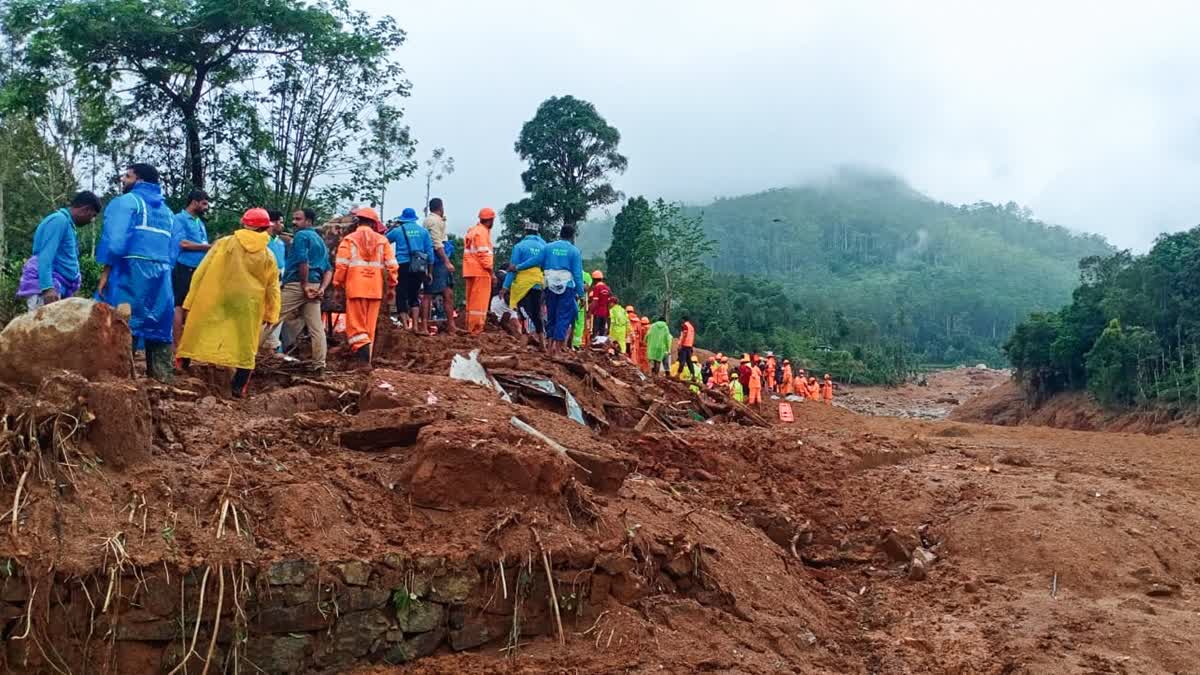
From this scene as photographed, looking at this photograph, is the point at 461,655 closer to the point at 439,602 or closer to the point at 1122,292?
the point at 439,602

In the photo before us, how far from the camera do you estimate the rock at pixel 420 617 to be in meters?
4.50

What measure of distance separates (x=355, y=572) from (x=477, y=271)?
6383 mm

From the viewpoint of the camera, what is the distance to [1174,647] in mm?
6109

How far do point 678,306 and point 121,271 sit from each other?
33280 mm

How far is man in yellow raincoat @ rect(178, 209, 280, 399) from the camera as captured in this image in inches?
254

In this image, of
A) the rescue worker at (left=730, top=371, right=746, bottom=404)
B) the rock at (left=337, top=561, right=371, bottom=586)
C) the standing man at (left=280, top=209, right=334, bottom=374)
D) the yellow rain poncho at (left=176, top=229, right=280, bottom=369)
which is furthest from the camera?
the rescue worker at (left=730, top=371, right=746, bottom=404)

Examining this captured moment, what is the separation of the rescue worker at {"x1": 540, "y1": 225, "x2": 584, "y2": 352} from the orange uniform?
570mm

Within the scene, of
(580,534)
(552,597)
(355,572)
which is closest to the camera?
(355,572)

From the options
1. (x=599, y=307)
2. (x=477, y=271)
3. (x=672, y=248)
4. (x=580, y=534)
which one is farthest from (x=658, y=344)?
(x=672, y=248)

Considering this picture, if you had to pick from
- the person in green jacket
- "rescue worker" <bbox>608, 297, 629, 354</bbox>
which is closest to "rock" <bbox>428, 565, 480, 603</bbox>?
"rescue worker" <bbox>608, 297, 629, 354</bbox>

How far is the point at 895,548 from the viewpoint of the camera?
25.4 ft

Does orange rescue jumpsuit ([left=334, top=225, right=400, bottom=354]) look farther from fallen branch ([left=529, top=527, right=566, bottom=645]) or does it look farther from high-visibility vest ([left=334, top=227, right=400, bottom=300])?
fallen branch ([left=529, top=527, right=566, bottom=645])

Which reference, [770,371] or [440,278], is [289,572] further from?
[770,371]

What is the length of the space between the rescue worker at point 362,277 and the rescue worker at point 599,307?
813 centimetres
